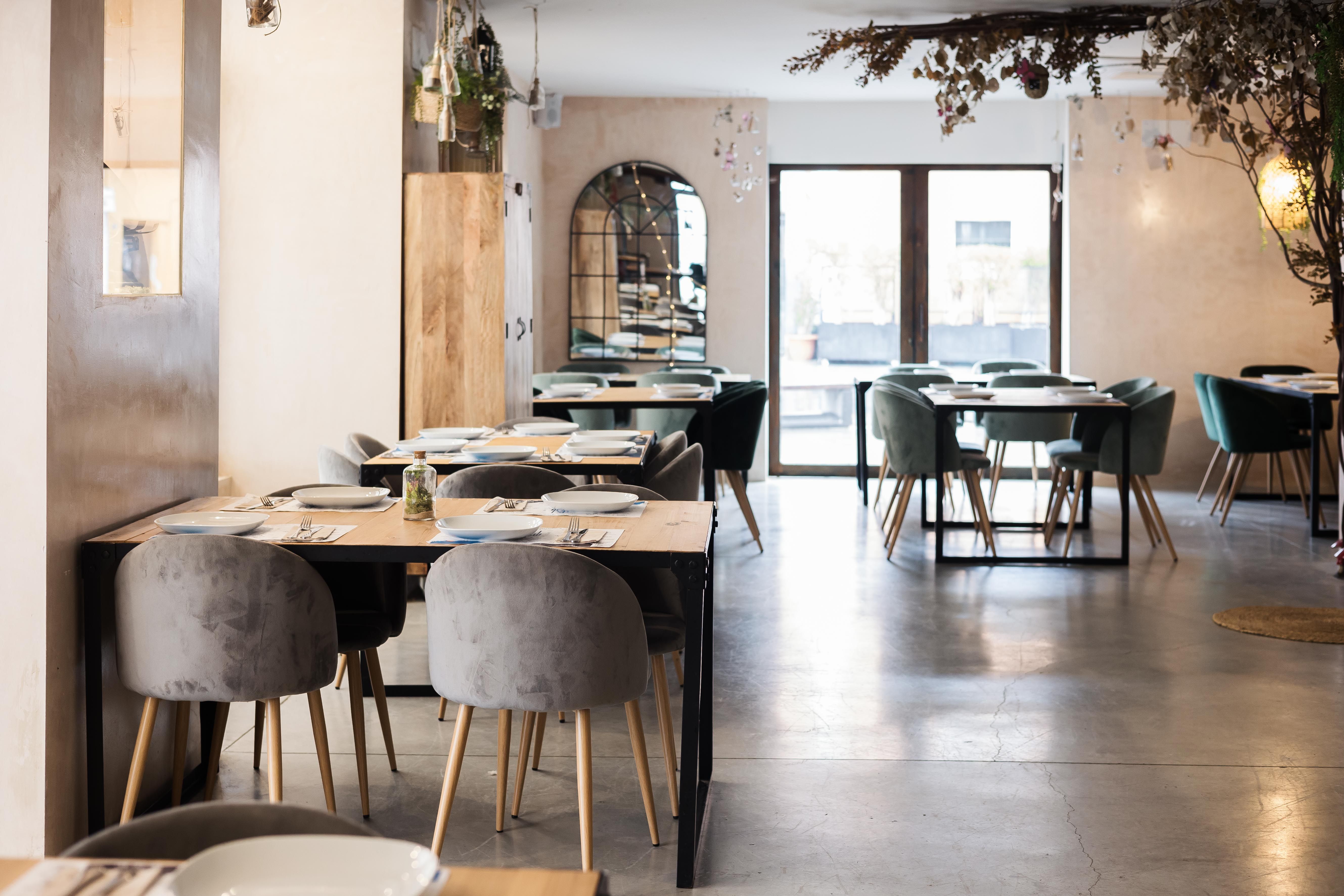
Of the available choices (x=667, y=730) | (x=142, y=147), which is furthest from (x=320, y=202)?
(x=667, y=730)

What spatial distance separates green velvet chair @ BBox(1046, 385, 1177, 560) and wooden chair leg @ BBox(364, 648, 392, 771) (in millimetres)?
4227

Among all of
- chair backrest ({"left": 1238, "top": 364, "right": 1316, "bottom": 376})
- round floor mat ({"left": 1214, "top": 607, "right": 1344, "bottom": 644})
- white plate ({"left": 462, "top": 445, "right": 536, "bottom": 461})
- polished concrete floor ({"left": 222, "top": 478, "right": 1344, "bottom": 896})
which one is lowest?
polished concrete floor ({"left": 222, "top": 478, "right": 1344, "bottom": 896})

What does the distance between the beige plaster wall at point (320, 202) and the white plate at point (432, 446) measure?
1217 mm

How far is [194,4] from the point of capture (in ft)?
11.4

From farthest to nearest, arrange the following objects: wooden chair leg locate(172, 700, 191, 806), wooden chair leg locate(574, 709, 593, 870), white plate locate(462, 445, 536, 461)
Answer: white plate locate(462, 445, 536, 461) < wooden chair leg locate(172, 700, 191, 806) < wooden chair leg locate(574, 709, 593, 870)

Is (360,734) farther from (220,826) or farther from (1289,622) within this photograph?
(1289,622)

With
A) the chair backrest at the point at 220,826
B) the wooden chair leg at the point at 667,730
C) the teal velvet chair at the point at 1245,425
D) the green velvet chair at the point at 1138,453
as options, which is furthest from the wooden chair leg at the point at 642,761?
A: the teal velvet chair at the point at 1245,425

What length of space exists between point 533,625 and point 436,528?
0.53 m

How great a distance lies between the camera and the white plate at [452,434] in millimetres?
4844

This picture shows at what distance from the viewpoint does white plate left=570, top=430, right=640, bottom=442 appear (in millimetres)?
4840

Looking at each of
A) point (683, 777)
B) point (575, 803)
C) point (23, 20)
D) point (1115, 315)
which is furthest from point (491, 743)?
point (1115, 315)

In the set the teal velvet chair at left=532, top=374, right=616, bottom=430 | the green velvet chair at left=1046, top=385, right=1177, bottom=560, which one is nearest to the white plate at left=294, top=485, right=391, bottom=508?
the teal velvet chair at left=532, top=374, right=616, bottom=430

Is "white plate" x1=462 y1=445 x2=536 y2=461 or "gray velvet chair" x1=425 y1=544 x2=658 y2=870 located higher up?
"white plate" x1=462 y1=445 x2=536 y2=461

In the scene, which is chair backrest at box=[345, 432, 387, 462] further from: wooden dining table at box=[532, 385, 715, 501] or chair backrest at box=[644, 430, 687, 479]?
wooden dining table at box=[532, 385, 715, 501]
